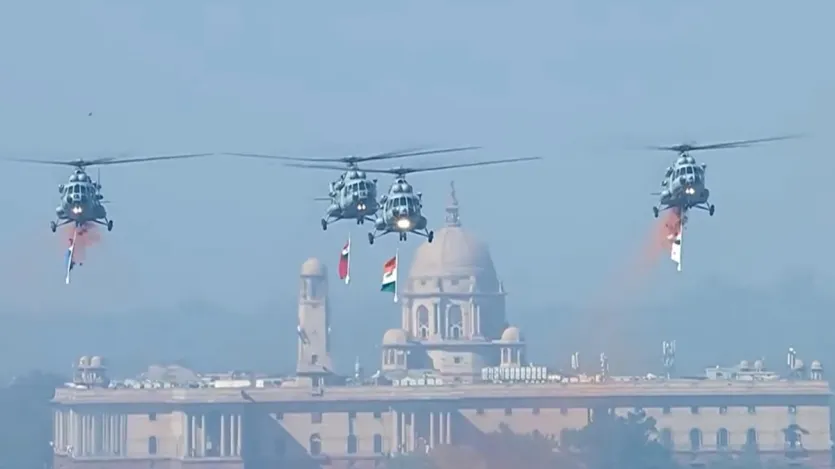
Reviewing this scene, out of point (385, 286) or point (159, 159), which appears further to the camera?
point (385, 286)

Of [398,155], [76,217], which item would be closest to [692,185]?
[398,155]

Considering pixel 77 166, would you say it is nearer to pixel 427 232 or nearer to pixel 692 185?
pixel 427 232

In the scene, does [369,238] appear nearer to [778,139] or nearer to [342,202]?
[342,202]

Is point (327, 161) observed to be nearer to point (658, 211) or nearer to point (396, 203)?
point (396, 203)

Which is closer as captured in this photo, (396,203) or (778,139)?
(778,139)

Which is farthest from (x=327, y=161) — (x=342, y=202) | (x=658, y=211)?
(x=658, y=211)

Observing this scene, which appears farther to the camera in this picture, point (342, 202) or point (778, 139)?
point (342, 202)

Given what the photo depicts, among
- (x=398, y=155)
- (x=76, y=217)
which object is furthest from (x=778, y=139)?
(x=76, y=217)
